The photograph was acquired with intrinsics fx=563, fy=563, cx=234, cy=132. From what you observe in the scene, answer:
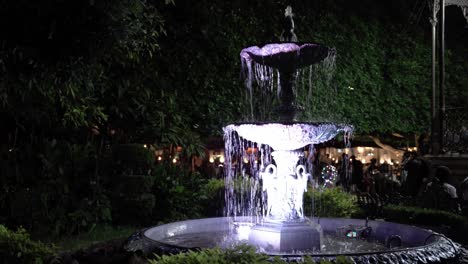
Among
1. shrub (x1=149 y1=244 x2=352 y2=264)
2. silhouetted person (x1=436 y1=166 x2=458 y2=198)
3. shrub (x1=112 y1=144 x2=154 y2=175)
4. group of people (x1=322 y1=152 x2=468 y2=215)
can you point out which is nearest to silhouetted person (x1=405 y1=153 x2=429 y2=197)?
group of people (x1=322 y1=152 x2=468 y2=215)

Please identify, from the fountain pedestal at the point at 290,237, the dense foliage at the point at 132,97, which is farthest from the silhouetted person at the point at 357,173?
the fountain pedestal at the point at 290,237

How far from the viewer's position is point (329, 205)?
11.5m

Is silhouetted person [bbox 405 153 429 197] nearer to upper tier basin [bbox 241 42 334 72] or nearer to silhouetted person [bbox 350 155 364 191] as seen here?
upper tier basin [bbox 241 42 334 72]

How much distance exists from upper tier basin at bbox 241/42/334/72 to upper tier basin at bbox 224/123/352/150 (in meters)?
0.94

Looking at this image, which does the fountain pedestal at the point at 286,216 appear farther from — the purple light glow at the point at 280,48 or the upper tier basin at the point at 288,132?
the purple light glow at the point at 280,48

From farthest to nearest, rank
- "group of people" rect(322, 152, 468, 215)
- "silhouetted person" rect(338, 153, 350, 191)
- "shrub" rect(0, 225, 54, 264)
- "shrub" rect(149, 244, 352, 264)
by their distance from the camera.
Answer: "silhouetted person" rect(338, 153, 350, 191) → "group of people" rect(322, 152, 468, 215) → "shrub" rect(0, 225, 54, 264) → "shrub" rect(149, 244, 352, 264)

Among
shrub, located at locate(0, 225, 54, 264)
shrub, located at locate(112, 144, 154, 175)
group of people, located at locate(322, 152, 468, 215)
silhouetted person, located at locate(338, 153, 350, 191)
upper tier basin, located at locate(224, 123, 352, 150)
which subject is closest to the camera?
shrub, located at locate(0, 225, 54, 264)

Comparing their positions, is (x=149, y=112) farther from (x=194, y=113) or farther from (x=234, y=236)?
(x=234, y=236)

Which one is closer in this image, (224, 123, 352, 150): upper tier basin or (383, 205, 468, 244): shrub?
(224, 123, 352, 150): upper tier basin

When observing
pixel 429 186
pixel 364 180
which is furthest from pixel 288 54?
pixel 364 180

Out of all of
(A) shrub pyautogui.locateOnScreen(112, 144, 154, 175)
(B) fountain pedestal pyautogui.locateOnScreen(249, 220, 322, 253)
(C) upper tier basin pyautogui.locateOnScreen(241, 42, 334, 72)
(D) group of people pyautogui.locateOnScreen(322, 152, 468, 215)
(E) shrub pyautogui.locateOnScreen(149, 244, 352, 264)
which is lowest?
(B) fountain pedestal pyautogui.locateOnScreen(249, 220, 322, 253)

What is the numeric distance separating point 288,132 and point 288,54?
1.05m

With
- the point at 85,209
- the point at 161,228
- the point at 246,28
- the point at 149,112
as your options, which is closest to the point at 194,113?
the point at 149,112

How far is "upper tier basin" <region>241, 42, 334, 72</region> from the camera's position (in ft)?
24.3
